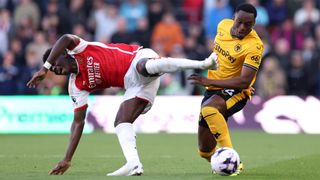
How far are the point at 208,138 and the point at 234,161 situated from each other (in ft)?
3.95

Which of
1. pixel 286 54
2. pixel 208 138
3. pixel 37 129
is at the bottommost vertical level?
pixel 37 129

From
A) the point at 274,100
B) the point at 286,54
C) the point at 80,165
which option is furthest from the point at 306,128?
the point at 80,165

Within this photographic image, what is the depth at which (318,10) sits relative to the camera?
80.9 feet

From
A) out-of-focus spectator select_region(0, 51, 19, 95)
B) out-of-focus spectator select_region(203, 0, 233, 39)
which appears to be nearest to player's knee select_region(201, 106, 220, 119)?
out-of-focus spectator select_region(0, 51, 19, 95)

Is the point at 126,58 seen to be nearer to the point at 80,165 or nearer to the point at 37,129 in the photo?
the point at 80,165

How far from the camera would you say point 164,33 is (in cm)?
2383

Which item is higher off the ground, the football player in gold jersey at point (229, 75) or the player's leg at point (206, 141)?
the football player in gold jersey at point (229, 75)

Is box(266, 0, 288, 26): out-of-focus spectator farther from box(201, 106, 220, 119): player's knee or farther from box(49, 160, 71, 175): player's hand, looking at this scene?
box(49, 160, 71, 175): player's hand

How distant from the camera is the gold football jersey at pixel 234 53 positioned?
1195 centimetres

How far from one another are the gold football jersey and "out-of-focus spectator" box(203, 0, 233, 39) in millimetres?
11210

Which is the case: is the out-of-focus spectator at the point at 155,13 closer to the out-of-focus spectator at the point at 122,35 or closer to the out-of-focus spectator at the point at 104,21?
the out-of-focus spectator at the point at 104,21

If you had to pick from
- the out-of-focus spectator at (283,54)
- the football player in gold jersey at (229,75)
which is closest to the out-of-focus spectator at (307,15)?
the out-of-focus spectator at (283,54)

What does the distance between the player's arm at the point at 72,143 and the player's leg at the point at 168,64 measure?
1068 millimetres

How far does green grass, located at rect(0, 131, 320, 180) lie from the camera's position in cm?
1215
